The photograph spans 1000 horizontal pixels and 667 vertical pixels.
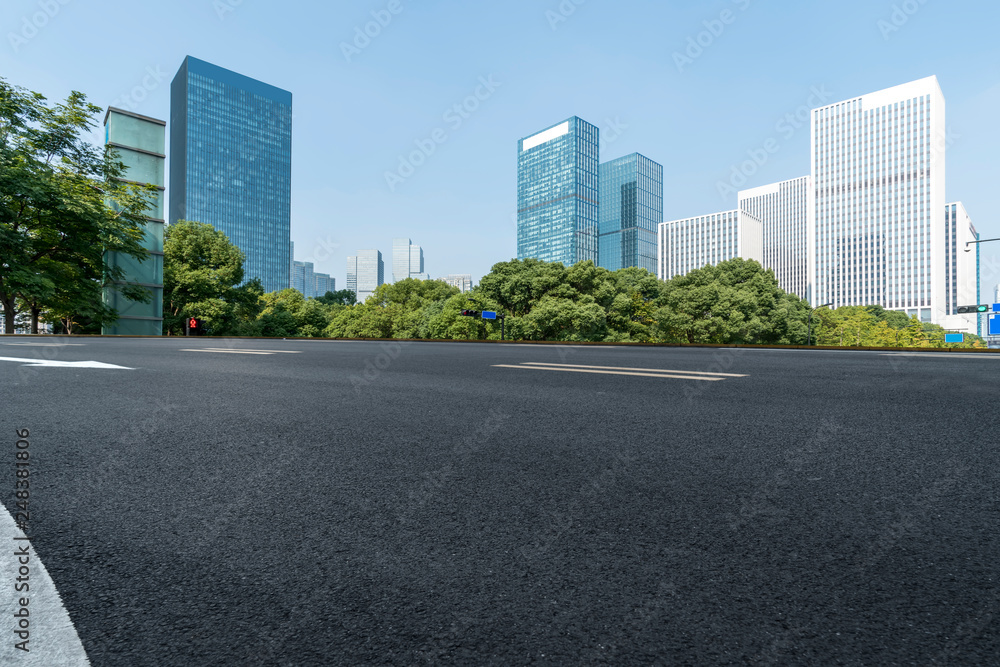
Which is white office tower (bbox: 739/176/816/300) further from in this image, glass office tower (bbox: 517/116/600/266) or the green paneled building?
the green paneled building

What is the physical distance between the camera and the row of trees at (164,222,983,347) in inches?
1431

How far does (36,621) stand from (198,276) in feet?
131

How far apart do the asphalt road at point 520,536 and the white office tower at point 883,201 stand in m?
145

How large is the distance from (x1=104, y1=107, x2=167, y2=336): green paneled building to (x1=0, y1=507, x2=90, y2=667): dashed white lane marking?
31.5m

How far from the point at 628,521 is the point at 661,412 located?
198 cm

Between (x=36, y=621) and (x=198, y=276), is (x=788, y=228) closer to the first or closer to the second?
(x=198, y=276)

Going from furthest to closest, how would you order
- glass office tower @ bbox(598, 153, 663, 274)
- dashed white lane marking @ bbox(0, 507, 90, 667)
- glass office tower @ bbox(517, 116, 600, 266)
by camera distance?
1. glass office tower @ bbox(598, 153, 663, 274)
2. glass office tower @ bbox(517, 116, 600, 266)
3. dashed white lane marking @ bbox(0, 507, 90, 667)

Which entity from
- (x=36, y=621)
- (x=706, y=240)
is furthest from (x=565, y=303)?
(x=706, y=240)

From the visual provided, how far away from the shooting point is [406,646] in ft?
3.15

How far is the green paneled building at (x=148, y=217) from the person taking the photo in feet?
88.7

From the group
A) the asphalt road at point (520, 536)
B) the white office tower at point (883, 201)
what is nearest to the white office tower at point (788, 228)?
the white office tower at point (883, 201)

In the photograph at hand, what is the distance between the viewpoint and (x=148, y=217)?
28.2 meters

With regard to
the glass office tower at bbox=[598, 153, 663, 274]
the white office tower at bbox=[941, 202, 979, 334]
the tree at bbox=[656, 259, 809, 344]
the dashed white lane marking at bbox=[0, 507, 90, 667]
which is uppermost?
the glass office tower at bbox=[598, 153, 663, 274]

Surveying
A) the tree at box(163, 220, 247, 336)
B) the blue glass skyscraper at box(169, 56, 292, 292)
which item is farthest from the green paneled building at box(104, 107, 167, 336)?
the blue glass skyscraper at box(169, 56, 292, 292)
